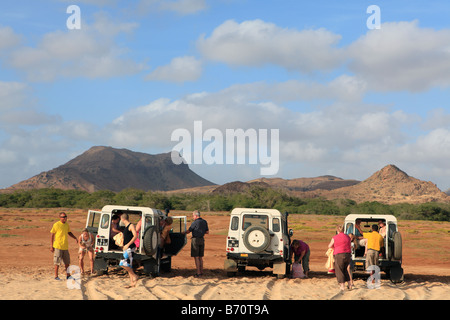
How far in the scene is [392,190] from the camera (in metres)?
114

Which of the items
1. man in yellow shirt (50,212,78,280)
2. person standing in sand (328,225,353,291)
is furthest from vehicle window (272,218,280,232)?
man in yellow shirt (50,212,78,280)

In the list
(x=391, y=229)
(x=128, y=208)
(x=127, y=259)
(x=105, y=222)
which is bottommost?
(x=127, y=259)

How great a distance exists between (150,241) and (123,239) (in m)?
0.83

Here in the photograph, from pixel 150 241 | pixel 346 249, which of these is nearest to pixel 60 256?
pixel 150 241

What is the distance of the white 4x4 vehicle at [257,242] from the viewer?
15.8 metres

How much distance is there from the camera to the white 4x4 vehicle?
52.0 ft

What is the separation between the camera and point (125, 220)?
14320 mm

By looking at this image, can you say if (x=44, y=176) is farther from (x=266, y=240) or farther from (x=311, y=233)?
(x=266, y=240)

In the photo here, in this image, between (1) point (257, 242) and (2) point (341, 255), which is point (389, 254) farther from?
(1) point (257, 242)

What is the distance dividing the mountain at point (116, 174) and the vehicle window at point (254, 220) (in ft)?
391

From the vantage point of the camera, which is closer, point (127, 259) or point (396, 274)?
point (127, 259)

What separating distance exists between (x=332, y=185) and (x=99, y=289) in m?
142

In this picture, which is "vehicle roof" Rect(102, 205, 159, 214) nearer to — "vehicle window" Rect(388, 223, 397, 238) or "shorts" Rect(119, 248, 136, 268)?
"shorts" Rect(119, 248, 136, 268)
